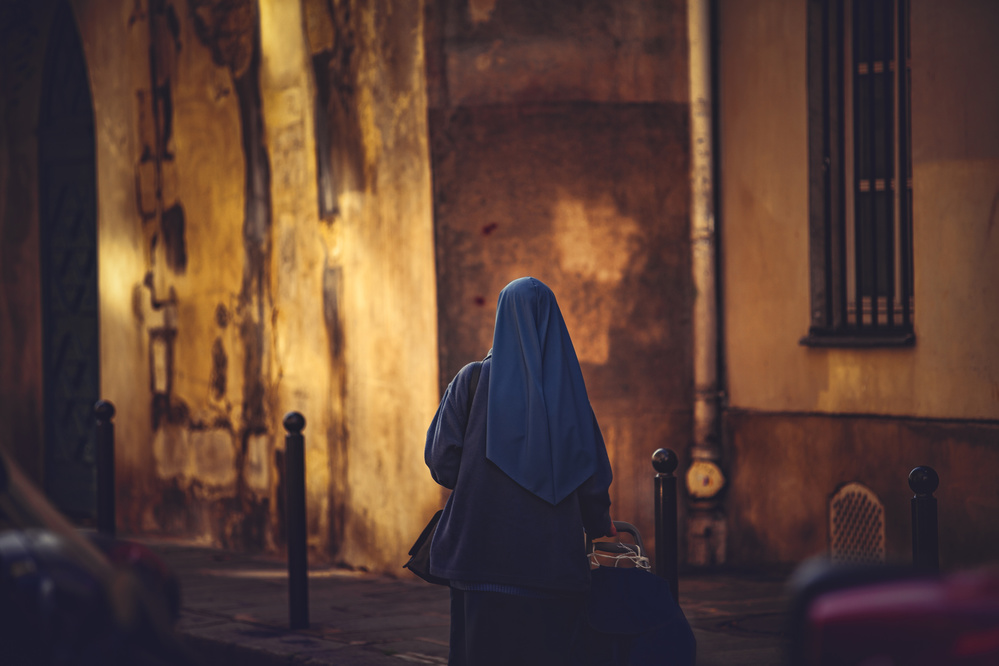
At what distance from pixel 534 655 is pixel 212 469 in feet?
20.3

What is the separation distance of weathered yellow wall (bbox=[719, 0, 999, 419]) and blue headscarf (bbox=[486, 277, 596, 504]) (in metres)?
3.78

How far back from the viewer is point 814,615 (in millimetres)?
2021

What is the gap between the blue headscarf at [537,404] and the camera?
4168 millimetres

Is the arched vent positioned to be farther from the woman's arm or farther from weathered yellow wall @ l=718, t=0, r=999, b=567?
the woman's arm

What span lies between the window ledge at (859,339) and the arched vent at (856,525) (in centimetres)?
84

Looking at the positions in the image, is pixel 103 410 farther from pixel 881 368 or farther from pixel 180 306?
pixel 881 368

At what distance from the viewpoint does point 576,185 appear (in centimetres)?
785

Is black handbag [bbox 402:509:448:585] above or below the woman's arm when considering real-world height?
below

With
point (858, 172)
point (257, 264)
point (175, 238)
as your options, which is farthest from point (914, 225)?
point (175, 238)

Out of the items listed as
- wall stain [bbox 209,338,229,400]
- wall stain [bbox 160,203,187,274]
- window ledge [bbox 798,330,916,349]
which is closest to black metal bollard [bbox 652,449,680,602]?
window ledge [bbox 798,330,916,349]

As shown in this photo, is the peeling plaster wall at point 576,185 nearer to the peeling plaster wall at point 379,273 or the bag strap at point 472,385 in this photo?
the peeling plaster wall at point 379,273

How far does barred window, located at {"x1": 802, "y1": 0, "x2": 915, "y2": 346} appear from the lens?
25.2ft

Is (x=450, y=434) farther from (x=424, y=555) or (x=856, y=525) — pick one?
(x=856, y=525)

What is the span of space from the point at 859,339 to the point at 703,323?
959mm
